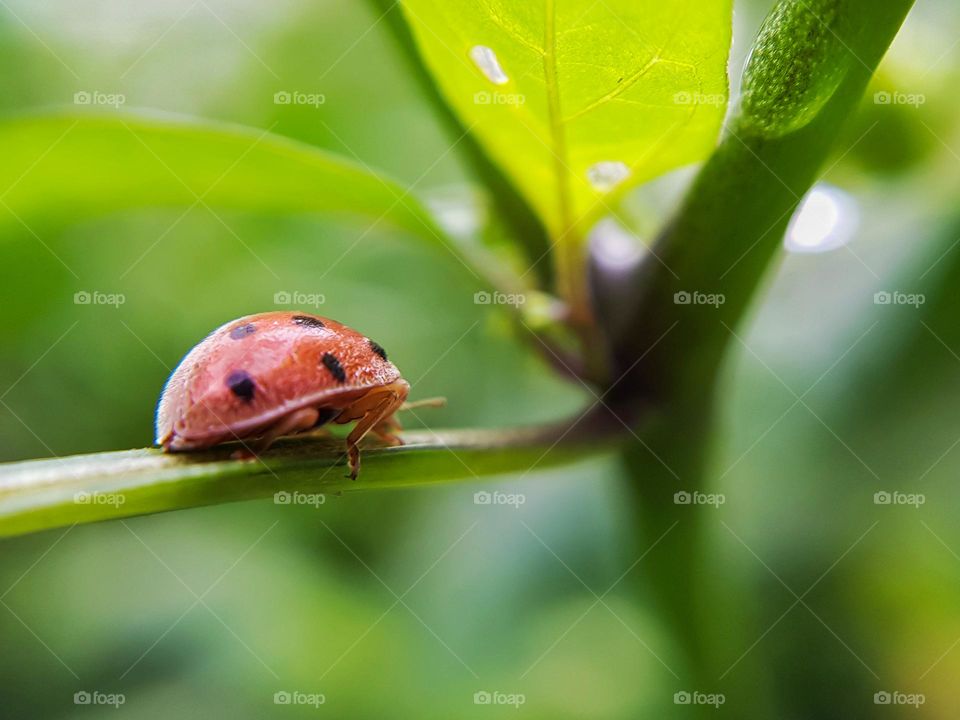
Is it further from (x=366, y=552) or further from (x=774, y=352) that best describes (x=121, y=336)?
(x=774, y=352)

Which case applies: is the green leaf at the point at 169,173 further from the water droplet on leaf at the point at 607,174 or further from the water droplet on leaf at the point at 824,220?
the water droplet on leaf at the point at 824,220

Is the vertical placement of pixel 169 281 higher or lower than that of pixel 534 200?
higher

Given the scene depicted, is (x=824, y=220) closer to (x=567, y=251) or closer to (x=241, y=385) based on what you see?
(x=567, y=251)

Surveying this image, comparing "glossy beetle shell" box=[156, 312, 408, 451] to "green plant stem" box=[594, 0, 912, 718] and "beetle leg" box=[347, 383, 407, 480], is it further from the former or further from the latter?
"green plant stem" box=[594, 0, 912, 718]

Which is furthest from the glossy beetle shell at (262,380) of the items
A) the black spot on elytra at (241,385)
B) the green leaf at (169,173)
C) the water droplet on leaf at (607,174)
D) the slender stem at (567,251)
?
the water droplet on leaf at (607,174)

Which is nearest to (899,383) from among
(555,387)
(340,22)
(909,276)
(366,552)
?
(909,276)

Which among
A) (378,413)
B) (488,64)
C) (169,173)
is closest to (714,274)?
(488,64)
